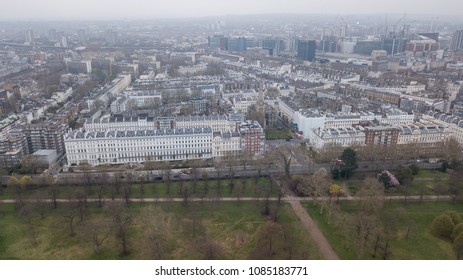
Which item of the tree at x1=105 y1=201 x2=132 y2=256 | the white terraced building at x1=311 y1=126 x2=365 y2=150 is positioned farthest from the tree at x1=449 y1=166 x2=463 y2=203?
the tree at x1=105 y1=201 x2=132 y2=256

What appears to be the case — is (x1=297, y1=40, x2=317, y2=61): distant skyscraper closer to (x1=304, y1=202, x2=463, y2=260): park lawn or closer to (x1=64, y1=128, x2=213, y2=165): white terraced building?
(x1=64, y1=128, x2=213, y2=165): white terraced building

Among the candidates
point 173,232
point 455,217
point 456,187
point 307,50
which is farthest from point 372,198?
point 307,50

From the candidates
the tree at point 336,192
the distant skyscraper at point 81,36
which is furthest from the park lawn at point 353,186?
the distant skyscraper at point 81,36

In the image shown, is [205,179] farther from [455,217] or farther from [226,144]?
[455,217]

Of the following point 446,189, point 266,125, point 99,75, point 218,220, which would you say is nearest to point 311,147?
point 266,125

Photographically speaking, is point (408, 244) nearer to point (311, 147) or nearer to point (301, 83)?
point (311, 147)
